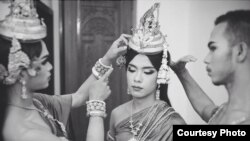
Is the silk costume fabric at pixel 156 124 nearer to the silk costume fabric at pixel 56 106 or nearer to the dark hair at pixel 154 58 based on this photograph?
the dark hair at pixel 154 58

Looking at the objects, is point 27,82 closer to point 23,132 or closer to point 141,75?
point 23,132

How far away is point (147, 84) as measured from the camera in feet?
3.79

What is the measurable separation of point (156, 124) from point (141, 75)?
200mm

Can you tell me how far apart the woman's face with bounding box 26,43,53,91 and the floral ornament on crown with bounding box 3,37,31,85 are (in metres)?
0.05

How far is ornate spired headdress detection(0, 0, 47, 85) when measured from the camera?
92 centimetres

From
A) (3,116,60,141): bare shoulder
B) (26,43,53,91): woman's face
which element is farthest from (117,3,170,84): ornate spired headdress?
(3,116,60,141): bare shoulder

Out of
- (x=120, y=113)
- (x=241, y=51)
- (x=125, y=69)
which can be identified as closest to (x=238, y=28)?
(x=241, y=51)

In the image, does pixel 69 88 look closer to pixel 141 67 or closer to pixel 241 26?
pixel 141 67

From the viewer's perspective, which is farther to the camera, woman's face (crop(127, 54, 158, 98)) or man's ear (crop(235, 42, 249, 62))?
woman's face (crop(127, 54, 158, 98))

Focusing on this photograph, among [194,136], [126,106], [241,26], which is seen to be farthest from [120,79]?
[241,26]

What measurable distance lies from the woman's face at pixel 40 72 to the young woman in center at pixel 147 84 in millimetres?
312

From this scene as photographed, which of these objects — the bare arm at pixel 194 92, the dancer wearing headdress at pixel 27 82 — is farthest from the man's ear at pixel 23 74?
the bare arm at pixel 194 92

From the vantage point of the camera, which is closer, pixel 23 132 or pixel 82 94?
pixel 23 132

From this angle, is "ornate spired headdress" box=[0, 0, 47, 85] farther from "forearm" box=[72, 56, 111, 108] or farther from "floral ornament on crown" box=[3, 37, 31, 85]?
"forearm" box=[72, 56, 111, 108]
